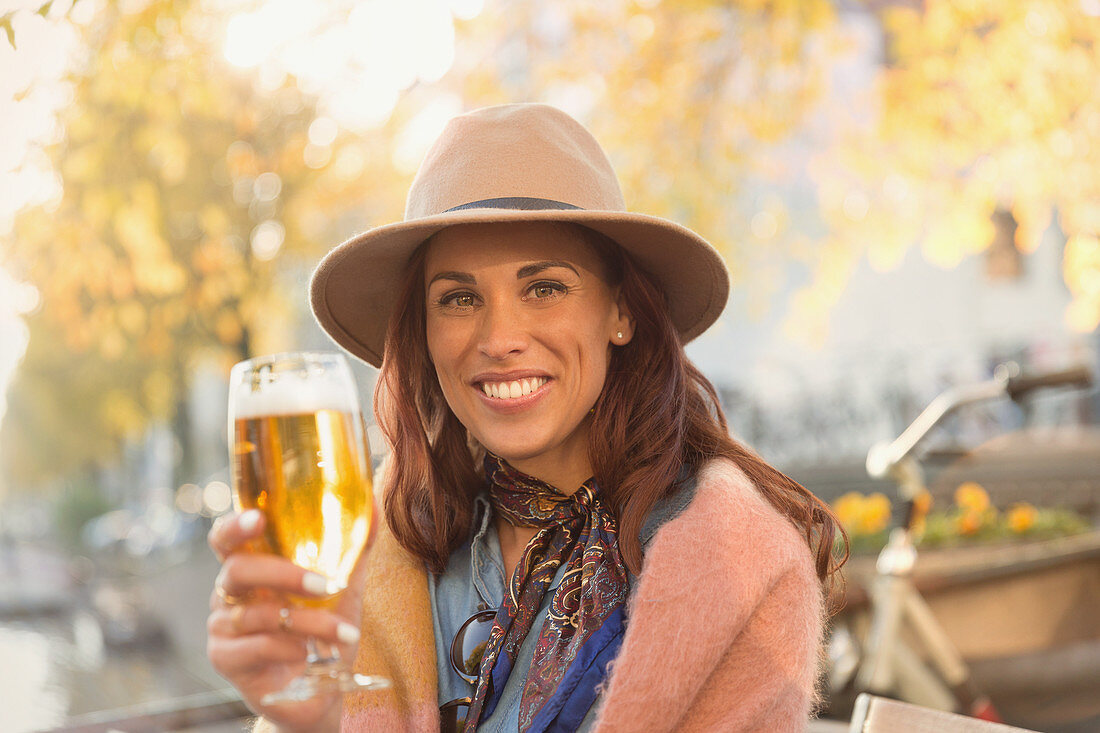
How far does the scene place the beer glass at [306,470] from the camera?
0.88 meters

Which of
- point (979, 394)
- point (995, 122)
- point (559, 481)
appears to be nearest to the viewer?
point (559, 481)

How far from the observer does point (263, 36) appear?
18.0 ft

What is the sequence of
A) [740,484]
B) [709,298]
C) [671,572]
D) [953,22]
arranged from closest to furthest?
[671,572] < [740,484] < [709,298] < [953,22]

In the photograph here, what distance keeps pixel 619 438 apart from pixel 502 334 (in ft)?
0.98

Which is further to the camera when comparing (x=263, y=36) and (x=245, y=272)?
(x=245, y=272)

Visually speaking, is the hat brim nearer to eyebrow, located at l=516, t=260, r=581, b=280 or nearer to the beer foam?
eyebrow, located at l=516, t=260, r=581, b=280

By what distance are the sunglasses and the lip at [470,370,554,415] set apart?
37 centimetres

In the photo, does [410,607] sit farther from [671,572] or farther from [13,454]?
[13,454]

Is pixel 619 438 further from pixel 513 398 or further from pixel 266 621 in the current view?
pixel 266 621

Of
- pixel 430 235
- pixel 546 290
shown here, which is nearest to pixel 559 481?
pixel 546 290

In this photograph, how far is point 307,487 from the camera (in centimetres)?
89

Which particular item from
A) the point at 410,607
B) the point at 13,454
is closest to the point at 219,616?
the point at 410,607

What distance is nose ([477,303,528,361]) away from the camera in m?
1.55

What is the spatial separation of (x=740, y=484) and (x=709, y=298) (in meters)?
0.42
